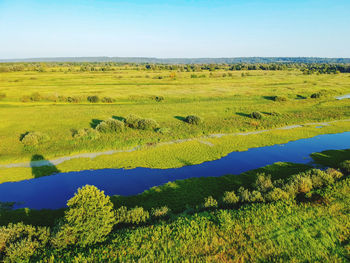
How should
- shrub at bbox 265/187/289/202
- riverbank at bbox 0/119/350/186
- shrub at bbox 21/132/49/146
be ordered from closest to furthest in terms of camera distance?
1. shrub at bbox 265/187/289/202
2. riverbank at bbox 0/119/350/186
3. shrub at bbox 21/132/49/146

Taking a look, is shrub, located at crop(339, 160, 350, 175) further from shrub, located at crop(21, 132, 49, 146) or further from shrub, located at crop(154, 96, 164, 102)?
shrub, located at crop(154, 96, 164, 102)

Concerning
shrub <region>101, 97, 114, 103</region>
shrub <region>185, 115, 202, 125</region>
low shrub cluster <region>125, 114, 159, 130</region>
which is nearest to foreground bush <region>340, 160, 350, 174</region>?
shrub <region>185, 115, 202, 125</region>

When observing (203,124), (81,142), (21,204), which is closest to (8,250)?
(21,204)

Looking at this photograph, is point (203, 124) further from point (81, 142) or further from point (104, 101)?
point (104, 101)

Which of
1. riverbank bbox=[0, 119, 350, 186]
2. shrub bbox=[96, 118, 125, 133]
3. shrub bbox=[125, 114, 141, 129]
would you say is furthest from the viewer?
shrub bbox=[125, 114, 141, 129]

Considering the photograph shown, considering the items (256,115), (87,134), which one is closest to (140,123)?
(87,134)

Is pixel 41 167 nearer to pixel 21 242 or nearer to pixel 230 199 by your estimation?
pixel 21 242

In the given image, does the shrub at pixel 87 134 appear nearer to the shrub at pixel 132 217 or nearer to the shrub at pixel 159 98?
the shrub at pixel 132 217
